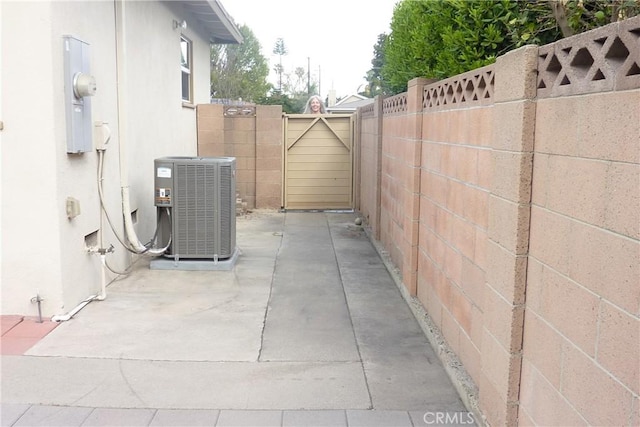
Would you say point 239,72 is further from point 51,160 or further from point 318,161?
point 51,160

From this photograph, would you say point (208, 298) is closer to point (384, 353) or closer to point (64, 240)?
point (64, 240)

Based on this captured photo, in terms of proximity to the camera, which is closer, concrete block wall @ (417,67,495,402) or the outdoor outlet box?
concrete block wall @ (417,67,495,402)

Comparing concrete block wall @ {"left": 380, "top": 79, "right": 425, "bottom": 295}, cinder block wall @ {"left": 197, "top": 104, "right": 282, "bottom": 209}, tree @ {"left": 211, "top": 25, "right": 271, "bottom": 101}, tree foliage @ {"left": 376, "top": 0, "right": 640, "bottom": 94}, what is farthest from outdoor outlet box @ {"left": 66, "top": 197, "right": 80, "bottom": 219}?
tree @ {"left": 211, "top": 25, "right": 271, "bottom": 101}

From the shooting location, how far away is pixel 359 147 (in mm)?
12367

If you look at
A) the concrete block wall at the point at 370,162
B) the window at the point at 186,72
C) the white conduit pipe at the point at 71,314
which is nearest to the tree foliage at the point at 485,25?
the concrete block wall at the point at 370,162

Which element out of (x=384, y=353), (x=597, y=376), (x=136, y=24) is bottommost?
(x=384, y=353)

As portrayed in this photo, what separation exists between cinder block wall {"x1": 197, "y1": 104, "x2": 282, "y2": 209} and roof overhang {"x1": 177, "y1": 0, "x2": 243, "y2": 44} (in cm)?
166

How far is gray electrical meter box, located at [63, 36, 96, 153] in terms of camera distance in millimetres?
5145

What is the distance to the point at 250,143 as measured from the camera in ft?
41.9

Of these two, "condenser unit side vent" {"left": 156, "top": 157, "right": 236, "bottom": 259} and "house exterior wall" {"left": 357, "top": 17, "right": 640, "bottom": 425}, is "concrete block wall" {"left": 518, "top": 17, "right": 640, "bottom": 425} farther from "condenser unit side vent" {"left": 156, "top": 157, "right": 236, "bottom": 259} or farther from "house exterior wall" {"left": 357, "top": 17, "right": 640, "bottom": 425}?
"condenser unit side vent" {"left": 156, "top": 157, "right": 236, "bottom": 259}

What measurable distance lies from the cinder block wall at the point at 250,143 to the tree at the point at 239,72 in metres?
29.4

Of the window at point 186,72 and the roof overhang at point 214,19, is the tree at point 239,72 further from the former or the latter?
the window at point 186,72

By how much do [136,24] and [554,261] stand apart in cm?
641

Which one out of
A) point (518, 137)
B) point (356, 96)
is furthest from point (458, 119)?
point (356, 96)
